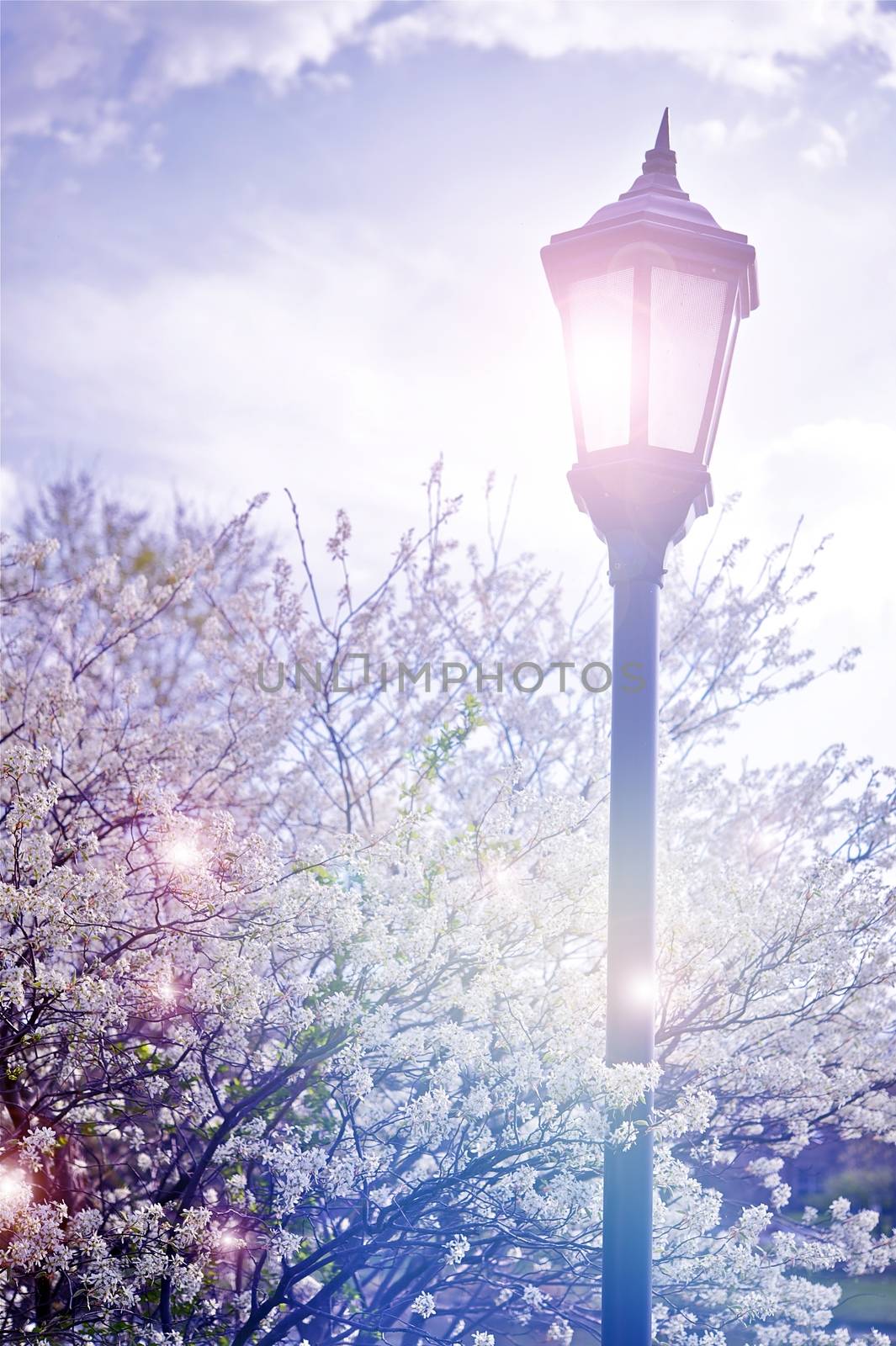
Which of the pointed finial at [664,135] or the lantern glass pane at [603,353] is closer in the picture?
the lantern glass pane at [603,353]

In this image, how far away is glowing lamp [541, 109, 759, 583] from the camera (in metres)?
3.01

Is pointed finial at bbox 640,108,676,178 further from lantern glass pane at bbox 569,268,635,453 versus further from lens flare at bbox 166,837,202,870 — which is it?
lens flare at bbox 166,837,202,870

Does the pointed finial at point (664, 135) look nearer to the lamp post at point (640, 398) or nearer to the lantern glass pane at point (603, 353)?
the lamp post at point (640, 398)

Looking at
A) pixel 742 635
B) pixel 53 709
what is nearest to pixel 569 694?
pixel 742 635

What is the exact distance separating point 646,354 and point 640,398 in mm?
126

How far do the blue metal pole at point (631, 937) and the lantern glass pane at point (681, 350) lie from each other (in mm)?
461

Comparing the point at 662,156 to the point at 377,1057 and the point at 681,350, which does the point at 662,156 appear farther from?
the point at 377,1057

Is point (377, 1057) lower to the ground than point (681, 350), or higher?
lower

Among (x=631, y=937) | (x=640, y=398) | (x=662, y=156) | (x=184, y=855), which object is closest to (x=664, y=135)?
(x=662, y=156)

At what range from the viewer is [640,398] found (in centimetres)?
300

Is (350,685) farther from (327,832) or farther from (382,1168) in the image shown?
(382,1168)

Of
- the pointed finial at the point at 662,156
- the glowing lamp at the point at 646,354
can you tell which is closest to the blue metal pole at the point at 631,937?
the glowing lamp at the point at 646,354

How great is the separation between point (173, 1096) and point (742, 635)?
19.4 ft

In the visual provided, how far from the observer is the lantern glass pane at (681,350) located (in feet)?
9.88
